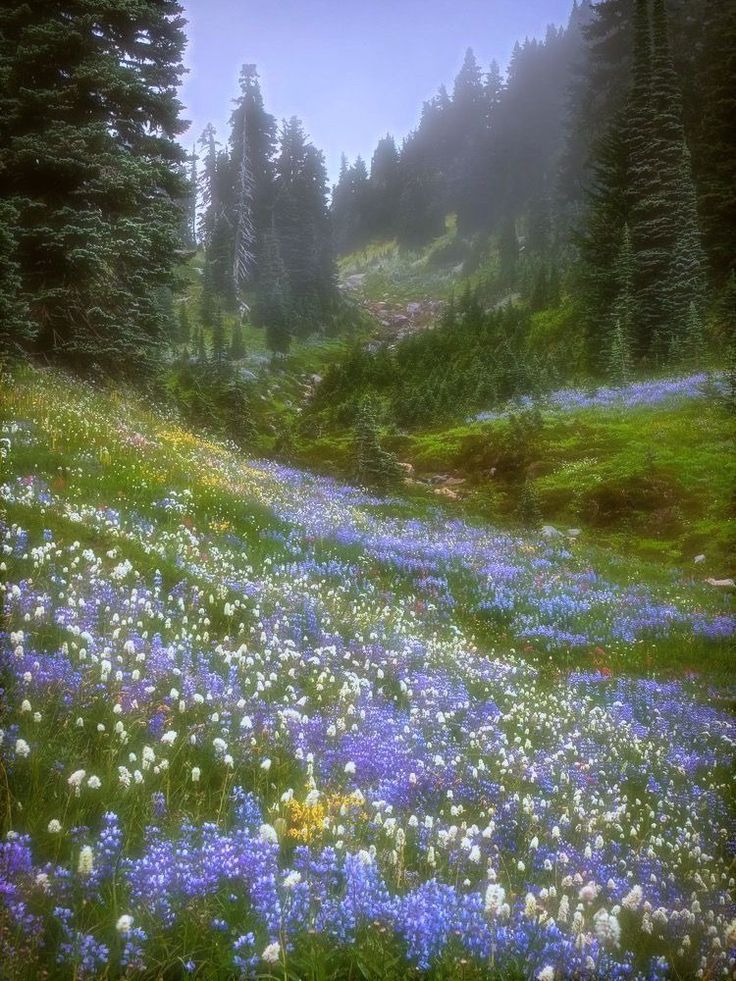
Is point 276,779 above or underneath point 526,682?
above

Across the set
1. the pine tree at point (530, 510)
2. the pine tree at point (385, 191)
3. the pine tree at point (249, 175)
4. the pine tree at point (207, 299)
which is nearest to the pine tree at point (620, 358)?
the pine tree at point (530, 510)

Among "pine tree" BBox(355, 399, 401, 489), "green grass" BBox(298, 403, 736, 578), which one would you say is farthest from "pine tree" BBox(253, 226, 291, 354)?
"pine tree" BBox(355, 399, 401, 489)

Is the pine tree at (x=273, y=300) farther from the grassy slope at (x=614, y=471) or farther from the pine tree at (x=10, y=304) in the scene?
the pine tree at (x=10, y=304)

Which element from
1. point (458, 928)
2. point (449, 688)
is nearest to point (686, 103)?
point (449, 688)

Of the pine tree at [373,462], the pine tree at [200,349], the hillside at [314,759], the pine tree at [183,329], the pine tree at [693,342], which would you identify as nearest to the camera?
the hillside at [314,759]

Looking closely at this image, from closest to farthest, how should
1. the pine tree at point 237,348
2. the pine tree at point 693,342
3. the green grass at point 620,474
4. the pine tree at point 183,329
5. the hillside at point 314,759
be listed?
the hillside at point 314,759
the green grass at point 620,474
the pine tree at point 693,342
the pine tree at point 183,329
the pine tree at point 237,348

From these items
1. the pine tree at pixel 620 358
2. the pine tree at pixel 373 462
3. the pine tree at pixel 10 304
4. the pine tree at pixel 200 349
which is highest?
the pine tree at pixel 200 349

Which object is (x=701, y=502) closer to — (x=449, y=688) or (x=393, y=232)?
(x=449, y=688)

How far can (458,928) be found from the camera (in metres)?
2.71

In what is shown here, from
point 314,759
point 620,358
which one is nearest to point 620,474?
point 620,358

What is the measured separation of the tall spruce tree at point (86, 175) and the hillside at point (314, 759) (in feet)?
18.5

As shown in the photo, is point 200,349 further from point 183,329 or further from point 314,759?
point 314,759

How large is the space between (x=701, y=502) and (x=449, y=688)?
37.3ft

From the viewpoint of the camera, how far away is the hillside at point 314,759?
8.24 ft
